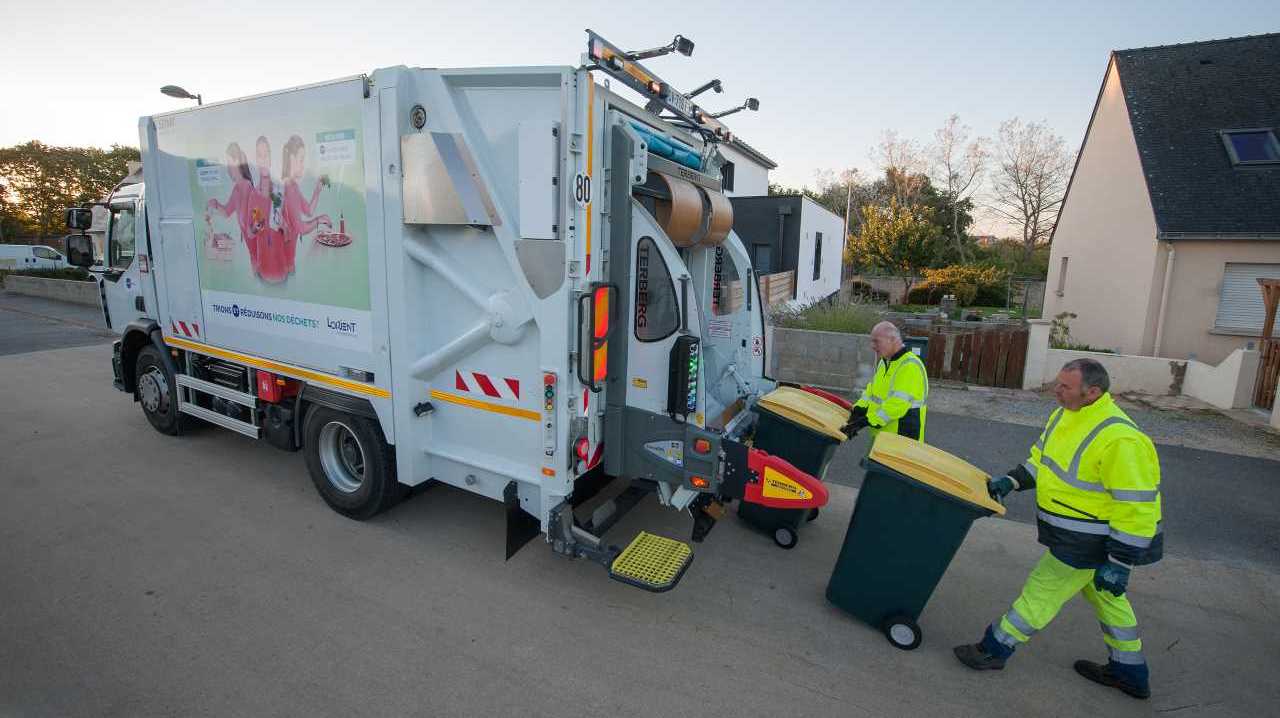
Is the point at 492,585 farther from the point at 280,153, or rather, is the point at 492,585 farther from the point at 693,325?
the point at 280,153

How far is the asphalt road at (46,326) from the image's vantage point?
467 inches

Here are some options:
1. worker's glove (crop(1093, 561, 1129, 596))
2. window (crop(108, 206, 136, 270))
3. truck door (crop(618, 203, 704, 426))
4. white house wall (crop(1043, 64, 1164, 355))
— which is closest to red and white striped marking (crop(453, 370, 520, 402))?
truck door (crop(618, 203, 704, 426))

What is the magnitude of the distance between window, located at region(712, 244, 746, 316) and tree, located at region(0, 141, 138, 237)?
1761 inches

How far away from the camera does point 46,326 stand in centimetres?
1412

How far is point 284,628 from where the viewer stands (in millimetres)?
3361

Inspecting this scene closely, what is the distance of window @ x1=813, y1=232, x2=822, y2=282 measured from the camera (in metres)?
18.9

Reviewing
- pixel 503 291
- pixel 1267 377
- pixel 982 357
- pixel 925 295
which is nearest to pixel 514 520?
pixel 503 291

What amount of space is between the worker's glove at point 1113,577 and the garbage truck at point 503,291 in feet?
4.28

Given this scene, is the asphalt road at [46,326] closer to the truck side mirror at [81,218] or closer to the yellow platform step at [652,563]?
the truck side mirror at [81,218]

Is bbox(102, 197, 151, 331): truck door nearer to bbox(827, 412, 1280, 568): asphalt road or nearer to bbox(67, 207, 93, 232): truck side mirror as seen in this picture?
bbox(67, 207, 93, 232): truck side mirror

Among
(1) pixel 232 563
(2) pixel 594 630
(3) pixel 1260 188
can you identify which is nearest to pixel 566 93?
(2) pixel 594 630

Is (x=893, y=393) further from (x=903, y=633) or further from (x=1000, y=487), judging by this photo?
(x=903, y=633)

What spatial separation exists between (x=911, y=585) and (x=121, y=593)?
460 cm

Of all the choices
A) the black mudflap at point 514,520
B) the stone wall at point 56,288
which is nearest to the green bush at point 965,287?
the black mudflap at point 514,520
